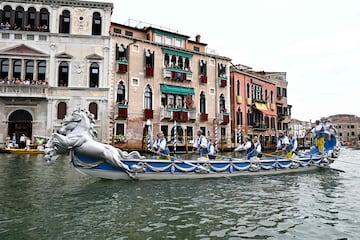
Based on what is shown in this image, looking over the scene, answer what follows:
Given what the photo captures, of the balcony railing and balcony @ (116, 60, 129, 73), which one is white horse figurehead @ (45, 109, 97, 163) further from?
the balcony railing

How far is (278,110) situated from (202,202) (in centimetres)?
3287

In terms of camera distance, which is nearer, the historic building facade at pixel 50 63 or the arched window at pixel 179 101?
the historic building facade at pixel 50 63

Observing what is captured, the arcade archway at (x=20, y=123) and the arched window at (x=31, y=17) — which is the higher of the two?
the arched window at (x=31, y=17)

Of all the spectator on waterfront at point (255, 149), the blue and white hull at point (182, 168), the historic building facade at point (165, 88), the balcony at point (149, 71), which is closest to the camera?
the blue and white hull at point (182, 168)

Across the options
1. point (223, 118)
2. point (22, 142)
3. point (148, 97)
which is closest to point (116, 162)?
point (22, 142)

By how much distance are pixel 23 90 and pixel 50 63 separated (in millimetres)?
2682

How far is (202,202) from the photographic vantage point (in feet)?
22.2

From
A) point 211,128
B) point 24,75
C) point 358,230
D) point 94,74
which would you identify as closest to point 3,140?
point 24,75

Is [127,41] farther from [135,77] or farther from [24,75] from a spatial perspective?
[24,75]

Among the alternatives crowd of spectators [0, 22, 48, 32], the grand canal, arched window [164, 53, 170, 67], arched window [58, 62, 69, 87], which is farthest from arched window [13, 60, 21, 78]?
the grand canal

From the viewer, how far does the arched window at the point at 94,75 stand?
22562mm

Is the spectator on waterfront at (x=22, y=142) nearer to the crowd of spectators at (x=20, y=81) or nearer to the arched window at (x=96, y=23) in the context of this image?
the crowd of spectators at (x=20, y=81)

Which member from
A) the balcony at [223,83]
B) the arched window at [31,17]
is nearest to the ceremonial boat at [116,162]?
the arched window at [31,17]

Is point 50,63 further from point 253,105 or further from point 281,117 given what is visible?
point 281,117
